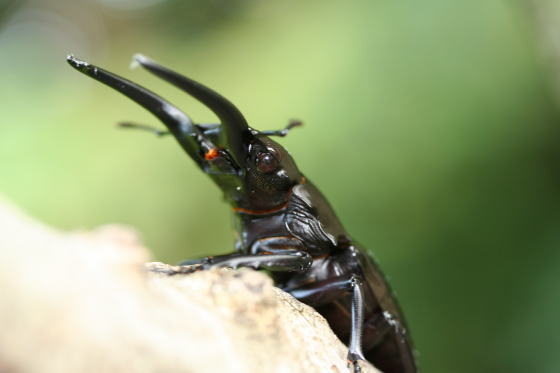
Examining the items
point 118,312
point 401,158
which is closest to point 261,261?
point 118,312

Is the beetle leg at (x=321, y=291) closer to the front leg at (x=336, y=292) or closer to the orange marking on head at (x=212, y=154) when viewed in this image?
the front leg at (x=336, y=292)

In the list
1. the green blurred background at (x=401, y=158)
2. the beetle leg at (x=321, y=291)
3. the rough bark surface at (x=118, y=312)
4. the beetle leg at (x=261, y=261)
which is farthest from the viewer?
the green blurred background at (x=401, y=158)

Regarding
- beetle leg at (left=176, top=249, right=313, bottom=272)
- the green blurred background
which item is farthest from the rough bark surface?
the green blurred background

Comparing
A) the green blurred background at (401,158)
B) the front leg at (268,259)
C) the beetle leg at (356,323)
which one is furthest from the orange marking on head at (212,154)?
the green blurred background at (401,158)

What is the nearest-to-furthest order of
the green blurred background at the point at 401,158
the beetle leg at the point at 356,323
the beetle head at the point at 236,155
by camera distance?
1. the beetle leg at the point at 356,323
2. the beetle head at the point at 236,155
3. the green blurred background at the point at 401,158

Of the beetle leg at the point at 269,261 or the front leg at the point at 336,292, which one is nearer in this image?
the beetle leg at the point at 269,261

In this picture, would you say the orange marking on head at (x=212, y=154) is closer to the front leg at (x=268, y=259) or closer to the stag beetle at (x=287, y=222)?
the stag beetle at (x=287, y=222)

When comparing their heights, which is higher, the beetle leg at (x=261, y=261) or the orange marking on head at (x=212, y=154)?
the orange marking on head at (x=212, y=154)

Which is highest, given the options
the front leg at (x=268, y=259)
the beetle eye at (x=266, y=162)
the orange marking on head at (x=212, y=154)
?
the orange marking on head at (x=212, y=154)
